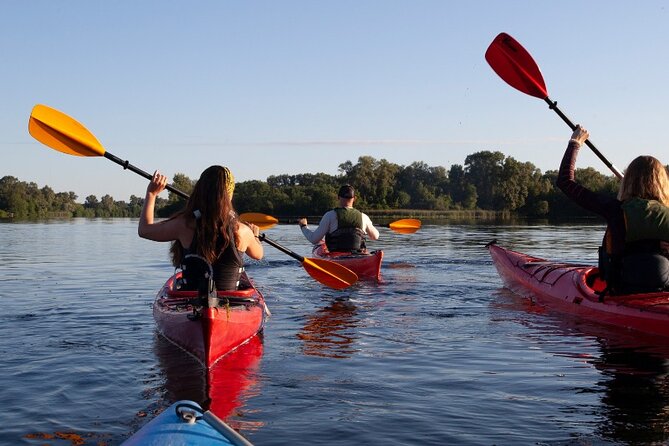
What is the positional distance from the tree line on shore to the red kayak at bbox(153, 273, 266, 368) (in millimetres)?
56504

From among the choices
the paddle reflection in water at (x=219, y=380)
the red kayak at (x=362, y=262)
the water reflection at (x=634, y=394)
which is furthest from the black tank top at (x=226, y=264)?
the red kayak at (x=362, y=262)

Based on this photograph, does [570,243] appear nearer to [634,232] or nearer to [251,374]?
[634,232]

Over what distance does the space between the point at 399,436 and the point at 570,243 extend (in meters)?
18.4

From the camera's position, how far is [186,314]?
548cm

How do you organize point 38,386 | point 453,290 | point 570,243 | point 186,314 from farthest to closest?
point 570,243 → point 453,290 → point 186,314 → point 38,386

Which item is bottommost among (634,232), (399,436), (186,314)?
(399,436)

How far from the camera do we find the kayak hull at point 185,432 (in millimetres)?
2641

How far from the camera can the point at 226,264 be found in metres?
5.95

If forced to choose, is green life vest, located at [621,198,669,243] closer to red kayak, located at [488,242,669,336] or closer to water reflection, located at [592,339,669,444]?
red kayak, located at [488,242,669,336]

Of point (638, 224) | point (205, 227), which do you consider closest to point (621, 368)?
point (638, 224)

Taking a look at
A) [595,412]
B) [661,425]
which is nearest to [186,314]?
[595,412]

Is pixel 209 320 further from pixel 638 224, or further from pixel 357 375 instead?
pixel 638 224

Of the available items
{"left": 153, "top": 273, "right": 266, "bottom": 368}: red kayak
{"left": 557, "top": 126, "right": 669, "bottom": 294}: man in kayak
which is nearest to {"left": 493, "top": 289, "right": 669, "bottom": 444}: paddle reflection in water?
{"left": 557, "top": 126, "right": 669, "bottom": 294}: man in kayak

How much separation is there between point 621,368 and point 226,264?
312 cm
